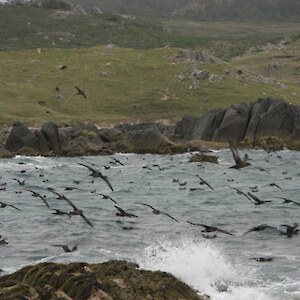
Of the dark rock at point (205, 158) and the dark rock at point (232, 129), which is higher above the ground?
the dark rock at point (205, 158)

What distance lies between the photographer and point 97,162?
6706 cm

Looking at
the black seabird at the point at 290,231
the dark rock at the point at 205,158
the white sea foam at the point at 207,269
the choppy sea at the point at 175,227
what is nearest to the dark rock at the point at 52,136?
the dark rock at the point at 205,158

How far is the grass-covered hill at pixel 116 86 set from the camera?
111062 mm

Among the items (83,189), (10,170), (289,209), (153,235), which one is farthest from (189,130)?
(153,235)

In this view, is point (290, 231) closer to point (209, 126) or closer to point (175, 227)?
point (175, 227)

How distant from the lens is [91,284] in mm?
17484

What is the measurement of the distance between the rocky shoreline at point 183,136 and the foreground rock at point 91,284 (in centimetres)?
5359

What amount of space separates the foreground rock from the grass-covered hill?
77.8 m

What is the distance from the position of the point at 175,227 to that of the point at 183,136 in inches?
2080

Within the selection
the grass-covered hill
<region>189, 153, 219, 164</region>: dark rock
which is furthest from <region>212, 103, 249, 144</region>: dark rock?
the grass-covered hill

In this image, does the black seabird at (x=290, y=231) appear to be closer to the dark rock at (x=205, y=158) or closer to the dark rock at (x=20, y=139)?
the dark rock at (x=205, y=158)

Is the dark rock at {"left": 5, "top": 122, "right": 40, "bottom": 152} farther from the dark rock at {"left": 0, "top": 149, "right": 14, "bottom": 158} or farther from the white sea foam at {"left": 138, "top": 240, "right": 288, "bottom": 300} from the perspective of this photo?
the white sea foam at {"left": 138, "top": 240, "right": 288, "bottom": 300}

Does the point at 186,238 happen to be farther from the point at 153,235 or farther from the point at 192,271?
the point at 192,271

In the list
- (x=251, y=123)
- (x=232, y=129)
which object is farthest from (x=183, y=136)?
(x=251, y=123)
